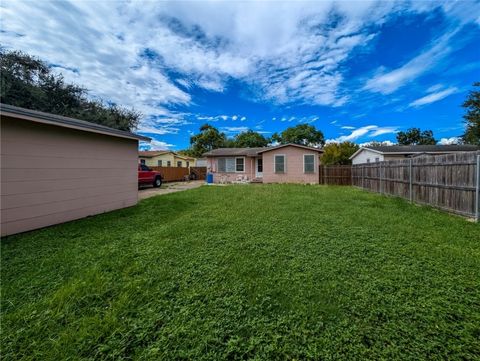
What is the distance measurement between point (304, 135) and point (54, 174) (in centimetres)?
3898

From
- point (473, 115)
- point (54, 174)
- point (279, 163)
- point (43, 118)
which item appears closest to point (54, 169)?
point (54, 174)

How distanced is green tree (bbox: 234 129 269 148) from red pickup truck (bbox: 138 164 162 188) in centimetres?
2557

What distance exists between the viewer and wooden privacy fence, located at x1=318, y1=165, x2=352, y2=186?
15000 mm

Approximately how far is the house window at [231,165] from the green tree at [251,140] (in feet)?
67.4

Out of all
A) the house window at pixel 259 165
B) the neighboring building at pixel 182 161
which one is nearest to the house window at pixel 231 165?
the house window at pixel 259 165

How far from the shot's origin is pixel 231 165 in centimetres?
1852

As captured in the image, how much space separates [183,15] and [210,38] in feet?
6.99

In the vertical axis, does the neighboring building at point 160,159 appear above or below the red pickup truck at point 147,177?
above

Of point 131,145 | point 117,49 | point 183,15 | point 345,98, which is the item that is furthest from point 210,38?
point 345,98

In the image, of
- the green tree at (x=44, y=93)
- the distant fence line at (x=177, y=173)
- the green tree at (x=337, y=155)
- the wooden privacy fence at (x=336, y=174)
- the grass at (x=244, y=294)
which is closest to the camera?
the grass at (x=244, y=294)

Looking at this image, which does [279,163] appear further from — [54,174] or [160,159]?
[160,159]

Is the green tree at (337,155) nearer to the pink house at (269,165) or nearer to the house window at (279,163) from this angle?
the pink house at (269,165)

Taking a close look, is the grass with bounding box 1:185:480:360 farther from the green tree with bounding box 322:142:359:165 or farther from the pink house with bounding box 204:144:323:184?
the green tree with bounding box 322:142:359:165

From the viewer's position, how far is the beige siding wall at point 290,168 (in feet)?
51.0
